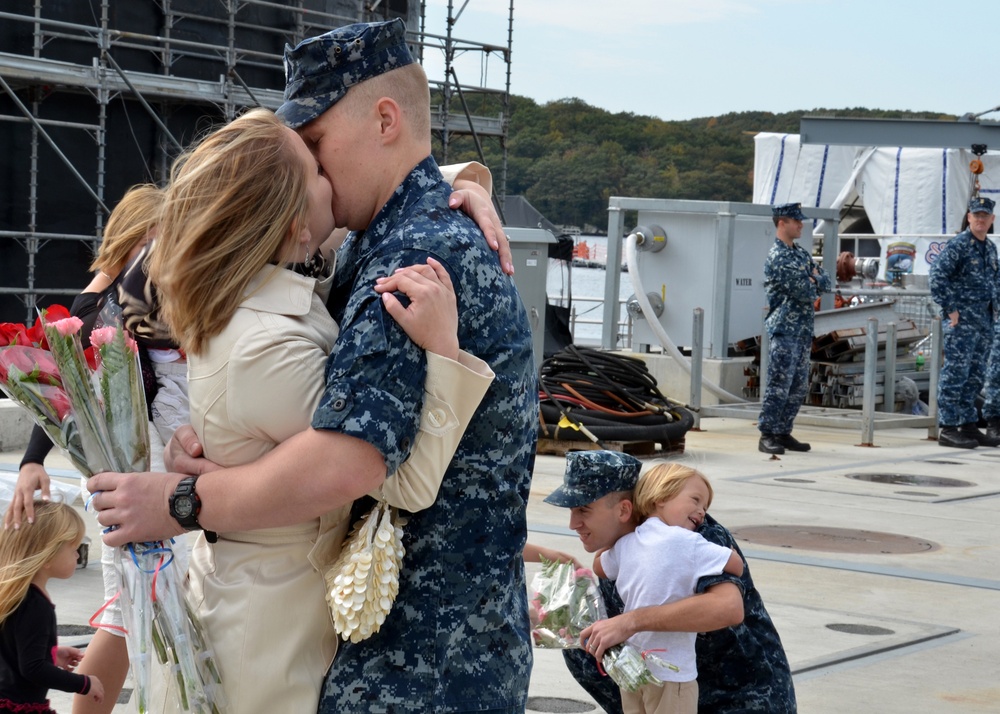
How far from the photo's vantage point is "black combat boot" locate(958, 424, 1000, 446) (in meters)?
12.5

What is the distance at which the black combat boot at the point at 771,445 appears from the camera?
37.7 ft

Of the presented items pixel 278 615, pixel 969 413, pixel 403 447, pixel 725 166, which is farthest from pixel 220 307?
pixel 725 166

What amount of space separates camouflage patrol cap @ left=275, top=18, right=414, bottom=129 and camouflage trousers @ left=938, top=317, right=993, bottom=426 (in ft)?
35.5

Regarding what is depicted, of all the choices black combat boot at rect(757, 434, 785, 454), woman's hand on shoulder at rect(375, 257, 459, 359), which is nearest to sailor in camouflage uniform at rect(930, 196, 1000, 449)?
black combat boot at rect(757, 434, 785, 454)

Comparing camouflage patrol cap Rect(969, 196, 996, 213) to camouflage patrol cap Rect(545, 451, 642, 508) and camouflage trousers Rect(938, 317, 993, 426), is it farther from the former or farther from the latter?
camouflage patrol cap Rect(545, 451, 642, 508)

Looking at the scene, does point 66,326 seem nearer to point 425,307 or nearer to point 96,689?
point 425,307

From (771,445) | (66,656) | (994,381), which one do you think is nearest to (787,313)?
(771,445)

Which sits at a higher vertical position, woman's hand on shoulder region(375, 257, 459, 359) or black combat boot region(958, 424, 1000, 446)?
woman's hand on shoulder region(375, 257, 459, 359)

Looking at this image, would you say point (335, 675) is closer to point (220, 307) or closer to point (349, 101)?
point (220, 307)

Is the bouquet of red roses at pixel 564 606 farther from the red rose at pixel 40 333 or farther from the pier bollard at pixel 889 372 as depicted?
the pier bollard at pixel 889 372

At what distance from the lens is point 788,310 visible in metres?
11.2

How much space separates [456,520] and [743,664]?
5.32 feet

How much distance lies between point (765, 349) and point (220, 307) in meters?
11.6

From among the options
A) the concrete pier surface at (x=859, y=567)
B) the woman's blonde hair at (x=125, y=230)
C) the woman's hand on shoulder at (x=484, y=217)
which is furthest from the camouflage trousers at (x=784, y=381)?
the woman's hand on shoulder at (x=484, y=217)
